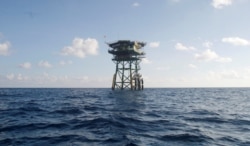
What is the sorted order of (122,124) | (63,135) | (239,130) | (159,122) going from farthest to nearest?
(159,122) < (122,124) < (239,130) < (63,135)

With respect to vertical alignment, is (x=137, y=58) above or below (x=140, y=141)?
above

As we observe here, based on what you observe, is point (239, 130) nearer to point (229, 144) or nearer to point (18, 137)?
point (229, 144)

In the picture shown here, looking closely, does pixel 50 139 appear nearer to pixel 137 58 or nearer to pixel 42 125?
pixel 42 125

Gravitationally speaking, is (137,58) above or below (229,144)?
above

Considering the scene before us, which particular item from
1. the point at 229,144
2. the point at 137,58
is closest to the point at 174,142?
the point at 229,144

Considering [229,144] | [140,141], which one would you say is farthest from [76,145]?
[229,144]

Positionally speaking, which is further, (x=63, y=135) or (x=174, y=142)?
(x=63, y=135)

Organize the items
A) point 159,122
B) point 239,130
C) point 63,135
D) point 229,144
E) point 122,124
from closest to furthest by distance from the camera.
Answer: point 229,144 < point 63,135 < point 239,130 < point 122,124 < point 159,122

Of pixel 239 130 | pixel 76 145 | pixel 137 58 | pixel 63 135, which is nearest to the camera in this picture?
pixel 76 145

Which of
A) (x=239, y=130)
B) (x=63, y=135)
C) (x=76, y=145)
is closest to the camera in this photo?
(x=76, y=145)
